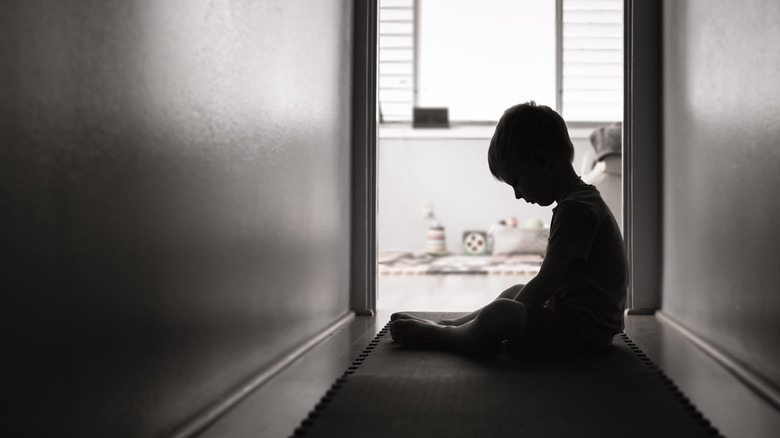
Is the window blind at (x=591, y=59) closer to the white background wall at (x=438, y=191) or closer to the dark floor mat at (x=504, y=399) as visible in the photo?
the white background wall at (x=438, y=191)

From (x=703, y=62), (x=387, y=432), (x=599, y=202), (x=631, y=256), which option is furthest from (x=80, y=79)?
(x=631, y=256)

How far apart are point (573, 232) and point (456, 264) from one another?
9.32 feet

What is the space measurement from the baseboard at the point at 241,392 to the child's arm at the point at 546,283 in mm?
482

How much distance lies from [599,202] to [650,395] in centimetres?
50

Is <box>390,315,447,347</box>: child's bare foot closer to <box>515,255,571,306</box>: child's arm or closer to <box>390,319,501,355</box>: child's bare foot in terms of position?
<box>390,319,501,355</box>: child's bare foot

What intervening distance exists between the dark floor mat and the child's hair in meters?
0.42

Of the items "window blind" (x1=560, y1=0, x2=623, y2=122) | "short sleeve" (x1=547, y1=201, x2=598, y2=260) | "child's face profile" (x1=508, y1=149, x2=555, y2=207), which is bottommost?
"short sleeve" (x1=547, y1=201, x2=598, y2=260)

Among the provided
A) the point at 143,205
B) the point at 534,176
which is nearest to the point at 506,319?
the point at 534,176

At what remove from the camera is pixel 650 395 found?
116 cm

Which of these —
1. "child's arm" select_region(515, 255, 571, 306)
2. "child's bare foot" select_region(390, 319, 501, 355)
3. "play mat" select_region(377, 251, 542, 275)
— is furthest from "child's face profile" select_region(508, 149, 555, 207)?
"play mat" select_region(377, 251, 542, 275)

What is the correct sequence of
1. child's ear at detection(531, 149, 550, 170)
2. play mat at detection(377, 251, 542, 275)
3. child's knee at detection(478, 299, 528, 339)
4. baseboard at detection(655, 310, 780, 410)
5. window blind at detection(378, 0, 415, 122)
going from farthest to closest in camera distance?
window blind at detection(378, 0, 415, 122) < play mat at detection(377, 251, 542, 275) < child's ear at detection(531, 149, 550, 170) < child's knee at detection(478, 299, 528, 339) < baseboard at detection(655, 310, 780, 410)

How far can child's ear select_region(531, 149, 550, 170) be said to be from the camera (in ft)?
5.10

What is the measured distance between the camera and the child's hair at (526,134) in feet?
5.08

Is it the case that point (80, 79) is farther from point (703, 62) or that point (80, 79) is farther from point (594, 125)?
point (594, 125)
